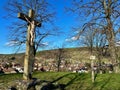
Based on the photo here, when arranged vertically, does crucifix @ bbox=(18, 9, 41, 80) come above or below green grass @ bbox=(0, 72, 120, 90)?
above

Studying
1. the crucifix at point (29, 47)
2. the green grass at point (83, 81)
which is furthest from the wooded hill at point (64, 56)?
the crucifix at point (29, 47)

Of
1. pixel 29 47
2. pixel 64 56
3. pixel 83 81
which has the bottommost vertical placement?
pixel 83 81

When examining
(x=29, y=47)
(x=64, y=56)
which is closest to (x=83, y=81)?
(x=29, y=47)

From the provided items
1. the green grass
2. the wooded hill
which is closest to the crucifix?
the green grass

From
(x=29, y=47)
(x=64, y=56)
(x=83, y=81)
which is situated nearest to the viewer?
(x=29, y=47)

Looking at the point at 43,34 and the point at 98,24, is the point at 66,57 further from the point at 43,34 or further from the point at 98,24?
the point at 98,24

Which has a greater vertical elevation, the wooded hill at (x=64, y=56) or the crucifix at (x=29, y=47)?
the wooded hill at (x=64, y=56)

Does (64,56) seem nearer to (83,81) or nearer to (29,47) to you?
(83,81)

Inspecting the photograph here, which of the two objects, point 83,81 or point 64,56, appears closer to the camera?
point 83,81

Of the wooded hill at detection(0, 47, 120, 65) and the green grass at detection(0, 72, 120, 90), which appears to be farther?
the wooded hill at detection(0, 47, 120, 65)

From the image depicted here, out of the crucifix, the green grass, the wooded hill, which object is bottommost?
the green grass

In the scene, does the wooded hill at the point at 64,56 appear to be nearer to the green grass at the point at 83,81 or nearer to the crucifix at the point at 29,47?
the green grass at the point at 83,81

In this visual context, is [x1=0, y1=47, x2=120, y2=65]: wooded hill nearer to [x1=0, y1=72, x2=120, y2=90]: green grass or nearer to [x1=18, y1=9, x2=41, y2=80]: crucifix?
[x1=0, y1=72, x2=120, y2=90]: green grass

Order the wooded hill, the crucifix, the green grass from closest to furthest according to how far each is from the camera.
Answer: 1. the crucifix
2. the green grass
3. the wooded hill
